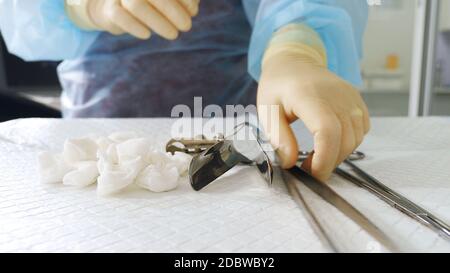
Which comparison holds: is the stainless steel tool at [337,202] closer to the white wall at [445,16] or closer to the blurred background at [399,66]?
the blurred background at [399,66]

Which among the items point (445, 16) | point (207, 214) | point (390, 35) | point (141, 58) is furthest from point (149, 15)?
point (390, 35)

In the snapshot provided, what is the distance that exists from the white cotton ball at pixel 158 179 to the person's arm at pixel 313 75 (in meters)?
0.11

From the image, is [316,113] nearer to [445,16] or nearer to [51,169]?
[51,169]

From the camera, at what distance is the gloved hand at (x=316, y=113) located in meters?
0.37

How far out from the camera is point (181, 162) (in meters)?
0.38

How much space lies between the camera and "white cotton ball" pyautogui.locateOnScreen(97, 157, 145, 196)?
0.33 meters

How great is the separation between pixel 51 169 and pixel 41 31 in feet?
1.51

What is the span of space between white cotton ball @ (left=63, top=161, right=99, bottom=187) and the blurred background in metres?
1.01

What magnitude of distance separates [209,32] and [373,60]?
1.36 m

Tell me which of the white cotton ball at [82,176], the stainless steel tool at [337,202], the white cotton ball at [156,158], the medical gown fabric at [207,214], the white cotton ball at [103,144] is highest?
the white cotton ball at [103,144]

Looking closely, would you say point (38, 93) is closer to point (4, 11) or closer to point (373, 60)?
point (4, 11)

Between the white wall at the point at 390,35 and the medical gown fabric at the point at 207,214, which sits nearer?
the medical gown fabric at the point at 207,214

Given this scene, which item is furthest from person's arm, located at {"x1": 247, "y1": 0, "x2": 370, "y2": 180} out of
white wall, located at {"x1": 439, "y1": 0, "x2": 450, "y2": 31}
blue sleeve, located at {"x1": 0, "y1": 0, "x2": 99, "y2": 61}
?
white wall, located at {"x1": 439, "y1": 0, "x2": 450, "y2": 31}

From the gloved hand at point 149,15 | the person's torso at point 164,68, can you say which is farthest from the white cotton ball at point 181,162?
the person's torso at point 164,68
